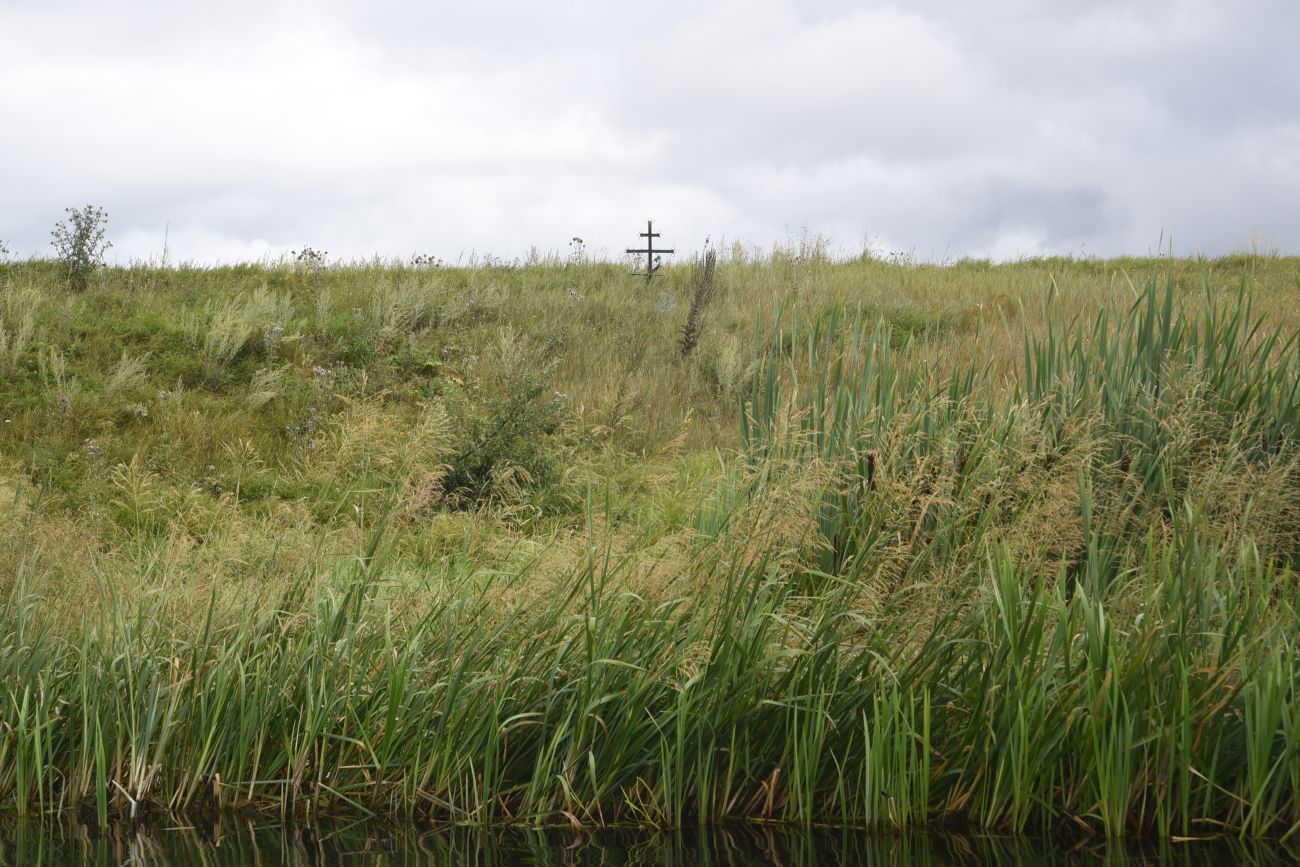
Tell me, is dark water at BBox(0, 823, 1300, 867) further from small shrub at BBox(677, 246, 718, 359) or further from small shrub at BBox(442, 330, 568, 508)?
small shrub at BBox(677, 246, 718, 359)

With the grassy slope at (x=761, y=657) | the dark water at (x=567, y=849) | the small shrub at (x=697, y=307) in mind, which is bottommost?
the dark water at (x=567, y=849)

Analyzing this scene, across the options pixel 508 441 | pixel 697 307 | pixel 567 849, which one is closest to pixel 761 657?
pixel 567 849

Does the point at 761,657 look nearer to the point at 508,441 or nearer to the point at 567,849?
the point at 567,849

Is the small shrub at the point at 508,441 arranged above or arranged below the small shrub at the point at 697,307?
below

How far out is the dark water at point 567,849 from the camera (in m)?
2.83

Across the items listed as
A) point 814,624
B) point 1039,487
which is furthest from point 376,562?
point 1039,487

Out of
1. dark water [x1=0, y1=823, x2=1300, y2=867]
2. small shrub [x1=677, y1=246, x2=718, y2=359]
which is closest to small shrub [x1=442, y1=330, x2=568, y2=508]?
small shrub [x1=677, y1=246, x2=718, y2=359]

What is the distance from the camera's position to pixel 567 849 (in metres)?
2.92

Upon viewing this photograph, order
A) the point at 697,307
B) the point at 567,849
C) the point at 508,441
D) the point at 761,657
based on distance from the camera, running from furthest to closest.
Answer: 1. the point at 697,307
2. the point at 508,441
3. the point at 761,657
4. the point at 567,849

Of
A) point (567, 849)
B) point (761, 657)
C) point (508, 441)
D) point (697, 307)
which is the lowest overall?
point (567, 849)

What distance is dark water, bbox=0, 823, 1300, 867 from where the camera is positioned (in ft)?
9.29

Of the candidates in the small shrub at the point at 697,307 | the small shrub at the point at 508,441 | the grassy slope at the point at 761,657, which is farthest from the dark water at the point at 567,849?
the small shrub at the point at 697,307

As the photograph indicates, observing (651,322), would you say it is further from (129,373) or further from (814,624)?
(814,624)

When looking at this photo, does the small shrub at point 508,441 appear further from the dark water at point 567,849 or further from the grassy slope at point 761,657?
the dark water at point 567,849
